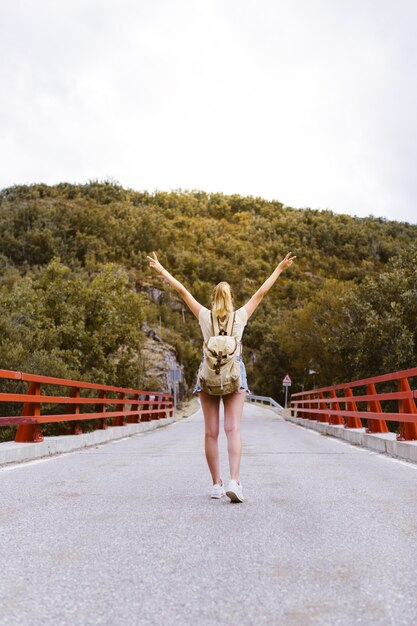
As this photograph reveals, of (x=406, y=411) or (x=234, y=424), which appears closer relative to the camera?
(x=234, y=424)

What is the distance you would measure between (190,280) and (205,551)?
80.7 m

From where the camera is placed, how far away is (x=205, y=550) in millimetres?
3912

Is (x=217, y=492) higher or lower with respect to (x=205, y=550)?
higher

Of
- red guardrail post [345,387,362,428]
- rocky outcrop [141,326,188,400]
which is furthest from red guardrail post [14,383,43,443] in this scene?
rocky outcrop [141,326,188,400]

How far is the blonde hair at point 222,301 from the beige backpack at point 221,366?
21 centimetres

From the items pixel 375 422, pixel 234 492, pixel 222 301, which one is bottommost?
pixel 234 492

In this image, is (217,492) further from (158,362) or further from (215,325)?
(158,362)

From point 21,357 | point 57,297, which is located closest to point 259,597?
point 21,357

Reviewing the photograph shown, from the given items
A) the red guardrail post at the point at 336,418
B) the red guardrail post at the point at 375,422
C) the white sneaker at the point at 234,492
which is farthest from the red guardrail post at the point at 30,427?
the red guardrail post at the point at 336,418

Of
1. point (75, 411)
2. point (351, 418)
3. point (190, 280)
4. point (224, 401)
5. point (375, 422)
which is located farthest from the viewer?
point (190, 280)

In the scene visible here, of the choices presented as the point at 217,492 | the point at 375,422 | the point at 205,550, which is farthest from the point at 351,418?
the point at 205,550

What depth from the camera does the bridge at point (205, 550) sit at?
9.36ft

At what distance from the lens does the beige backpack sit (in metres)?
5.57

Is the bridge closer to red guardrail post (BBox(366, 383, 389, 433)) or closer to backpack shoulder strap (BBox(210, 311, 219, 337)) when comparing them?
backpack shoulder strap (BBox(210, 311, 219, 337))
